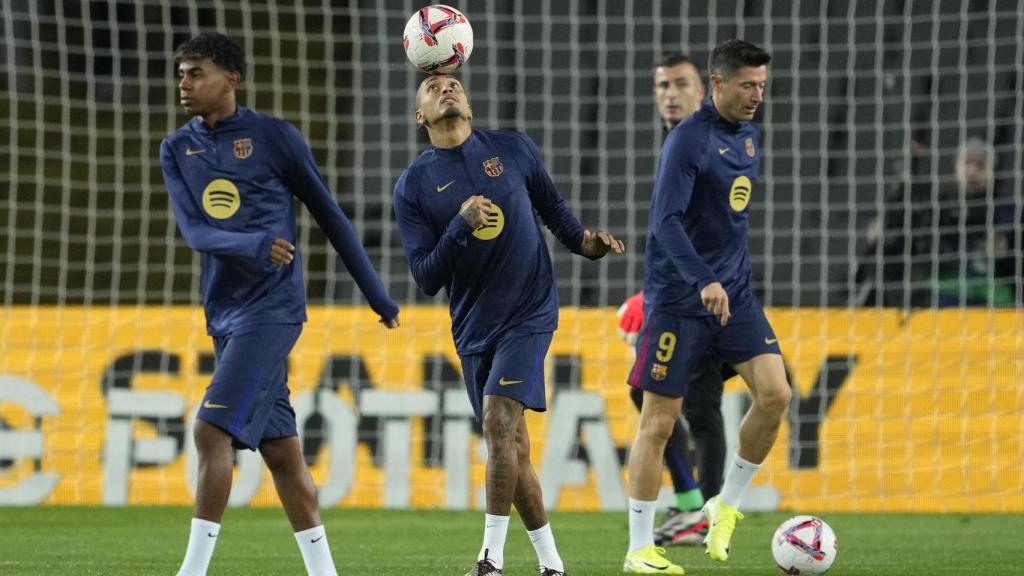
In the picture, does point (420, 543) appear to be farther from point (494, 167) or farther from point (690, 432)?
point (494, 167)

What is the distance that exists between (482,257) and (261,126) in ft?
2.98

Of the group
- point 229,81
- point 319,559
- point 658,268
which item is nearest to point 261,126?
point 229,81

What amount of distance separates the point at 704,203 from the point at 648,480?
1.15 metres

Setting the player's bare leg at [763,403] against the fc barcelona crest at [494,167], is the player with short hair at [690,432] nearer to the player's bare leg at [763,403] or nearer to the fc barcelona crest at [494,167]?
the player's bare leg at [763,403]

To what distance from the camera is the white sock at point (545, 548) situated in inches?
219

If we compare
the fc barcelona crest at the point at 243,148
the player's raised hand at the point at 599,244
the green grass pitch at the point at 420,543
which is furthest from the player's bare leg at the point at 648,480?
the fc barcelona crest at the point at 243,148

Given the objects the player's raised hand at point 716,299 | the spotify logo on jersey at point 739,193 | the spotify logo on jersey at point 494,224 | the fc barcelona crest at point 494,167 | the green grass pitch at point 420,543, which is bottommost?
the green grass pitch at point 420,543

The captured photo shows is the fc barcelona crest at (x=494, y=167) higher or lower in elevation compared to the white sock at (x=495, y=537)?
higher

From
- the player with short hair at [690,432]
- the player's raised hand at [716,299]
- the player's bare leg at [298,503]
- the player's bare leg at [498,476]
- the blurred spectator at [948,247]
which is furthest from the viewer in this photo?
the blurred spectator at [948,247]

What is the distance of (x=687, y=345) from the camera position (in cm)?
650

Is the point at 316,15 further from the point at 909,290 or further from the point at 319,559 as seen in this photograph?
the point at 319,559

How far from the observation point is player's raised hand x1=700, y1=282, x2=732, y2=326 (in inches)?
238

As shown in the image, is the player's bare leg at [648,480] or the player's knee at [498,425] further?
the player's bare leg at [648,480]

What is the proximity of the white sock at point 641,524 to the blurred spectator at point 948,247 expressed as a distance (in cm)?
481
